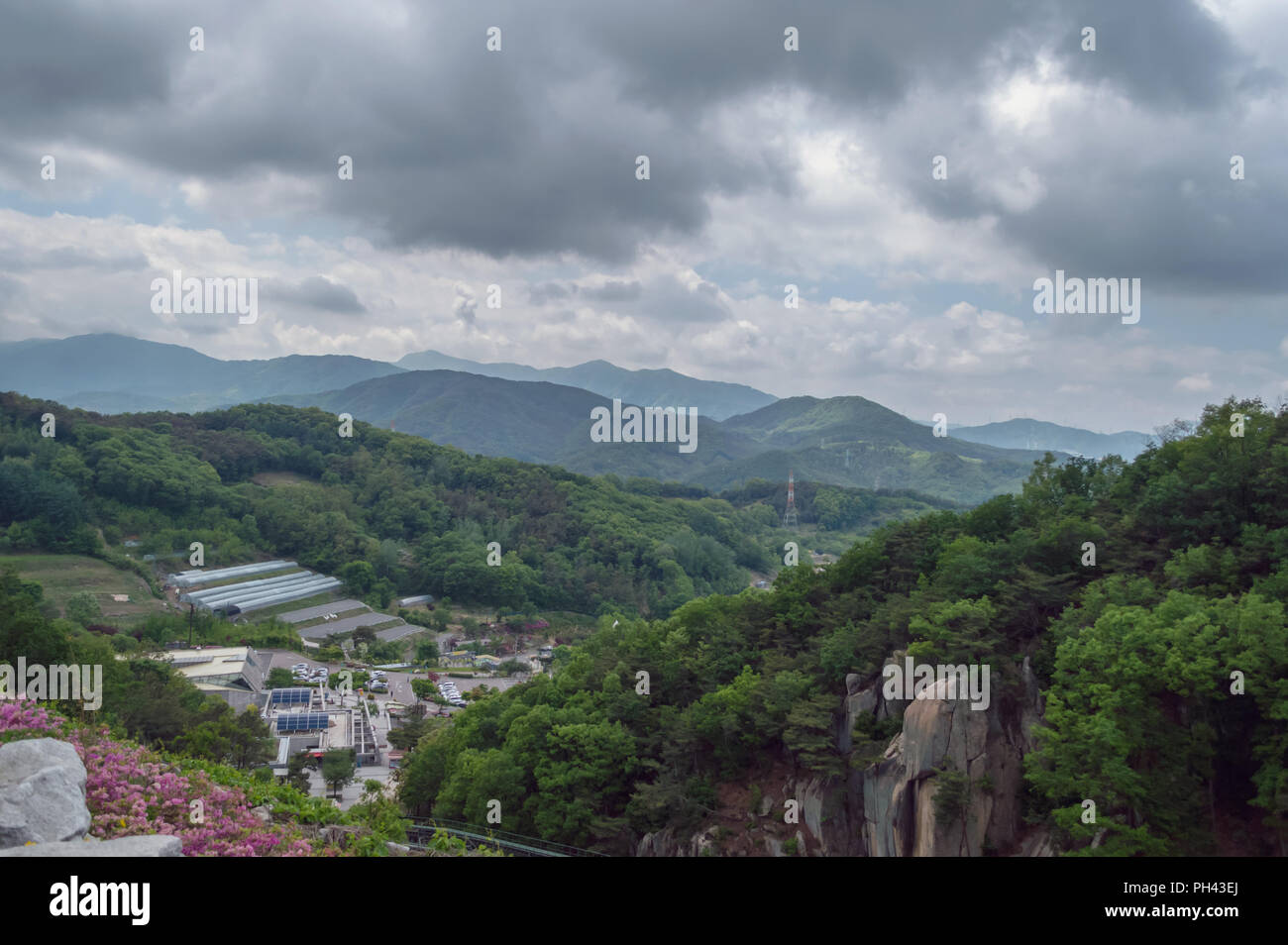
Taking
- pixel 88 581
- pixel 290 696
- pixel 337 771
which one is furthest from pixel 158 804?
pixel 88 581

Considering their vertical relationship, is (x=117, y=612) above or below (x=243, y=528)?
below

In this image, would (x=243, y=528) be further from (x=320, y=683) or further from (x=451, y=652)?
(x=320, y=683)

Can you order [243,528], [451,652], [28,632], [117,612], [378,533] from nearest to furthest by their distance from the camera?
[28,632]
[117,612]
[451,652]
[243,528]
[378,533]

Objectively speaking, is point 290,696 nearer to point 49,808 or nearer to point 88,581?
point 88,581
